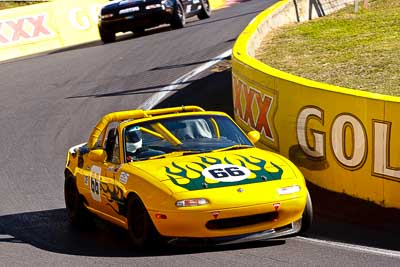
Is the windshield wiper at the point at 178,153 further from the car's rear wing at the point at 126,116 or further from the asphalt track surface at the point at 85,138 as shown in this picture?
the car's rear wing at the point at 126,116

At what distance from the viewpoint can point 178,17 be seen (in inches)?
1148

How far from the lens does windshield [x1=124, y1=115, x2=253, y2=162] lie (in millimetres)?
10508

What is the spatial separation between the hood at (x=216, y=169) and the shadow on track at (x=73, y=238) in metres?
0.60

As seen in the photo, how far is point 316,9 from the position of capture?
26.9m

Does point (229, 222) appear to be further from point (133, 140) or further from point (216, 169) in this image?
point (133, 140)

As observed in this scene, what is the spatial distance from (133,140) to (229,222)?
1.78m

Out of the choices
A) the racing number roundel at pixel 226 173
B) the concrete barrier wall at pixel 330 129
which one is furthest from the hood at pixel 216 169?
the concrete barrier wall at pixel 330 129

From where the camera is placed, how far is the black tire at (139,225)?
31.3ft

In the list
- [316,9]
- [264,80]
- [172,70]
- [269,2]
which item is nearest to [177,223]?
[264,80]

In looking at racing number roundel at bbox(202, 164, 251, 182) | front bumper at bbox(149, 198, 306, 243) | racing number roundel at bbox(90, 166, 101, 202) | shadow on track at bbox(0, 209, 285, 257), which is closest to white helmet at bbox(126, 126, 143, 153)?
racing number roundel at bbox(90, 166, 101, 202)

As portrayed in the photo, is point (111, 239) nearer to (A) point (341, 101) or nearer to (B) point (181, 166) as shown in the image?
(B) point (181, 166)

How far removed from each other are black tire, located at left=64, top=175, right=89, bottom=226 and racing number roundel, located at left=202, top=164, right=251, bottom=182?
7.26 ft

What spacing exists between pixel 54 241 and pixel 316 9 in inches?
Answer: 683

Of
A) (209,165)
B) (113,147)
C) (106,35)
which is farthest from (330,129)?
(106,35)
